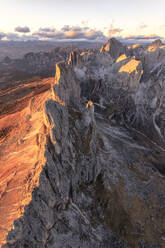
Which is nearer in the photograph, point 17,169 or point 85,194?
point 17,169

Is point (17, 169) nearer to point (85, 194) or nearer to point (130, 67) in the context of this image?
point (85, 194)

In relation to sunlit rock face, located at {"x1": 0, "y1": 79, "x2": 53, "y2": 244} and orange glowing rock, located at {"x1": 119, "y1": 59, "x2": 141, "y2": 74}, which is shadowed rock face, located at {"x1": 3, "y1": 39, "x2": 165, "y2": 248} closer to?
sunlit rock face, located at {"x1": 0, "y1": 79, "x2": 53, "y2": 244}

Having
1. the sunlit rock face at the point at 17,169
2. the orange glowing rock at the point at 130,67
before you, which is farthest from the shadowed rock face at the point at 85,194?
the orange glowing rock at the point at 130,67

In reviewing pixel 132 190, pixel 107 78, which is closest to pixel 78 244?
pixel 132 190

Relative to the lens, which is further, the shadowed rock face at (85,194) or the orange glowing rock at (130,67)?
the orange glowing rock at (130,67)

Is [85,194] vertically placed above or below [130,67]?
below

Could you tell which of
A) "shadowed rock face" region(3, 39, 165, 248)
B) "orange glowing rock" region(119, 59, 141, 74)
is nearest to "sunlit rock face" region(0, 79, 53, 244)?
"shadowed rock face" region(3, 39, 165, 248)

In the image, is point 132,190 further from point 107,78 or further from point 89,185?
point 107,78

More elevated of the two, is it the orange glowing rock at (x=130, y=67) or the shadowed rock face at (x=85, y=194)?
the orange glowing rock at (x=130, y=67)

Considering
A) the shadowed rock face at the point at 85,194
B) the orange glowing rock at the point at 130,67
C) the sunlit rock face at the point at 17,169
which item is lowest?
the shadowed rock face at the point at 85,194

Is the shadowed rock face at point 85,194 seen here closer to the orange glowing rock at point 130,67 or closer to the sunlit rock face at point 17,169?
the sunlit rock face at point 17,169

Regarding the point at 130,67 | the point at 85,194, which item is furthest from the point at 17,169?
the point at 130,67
